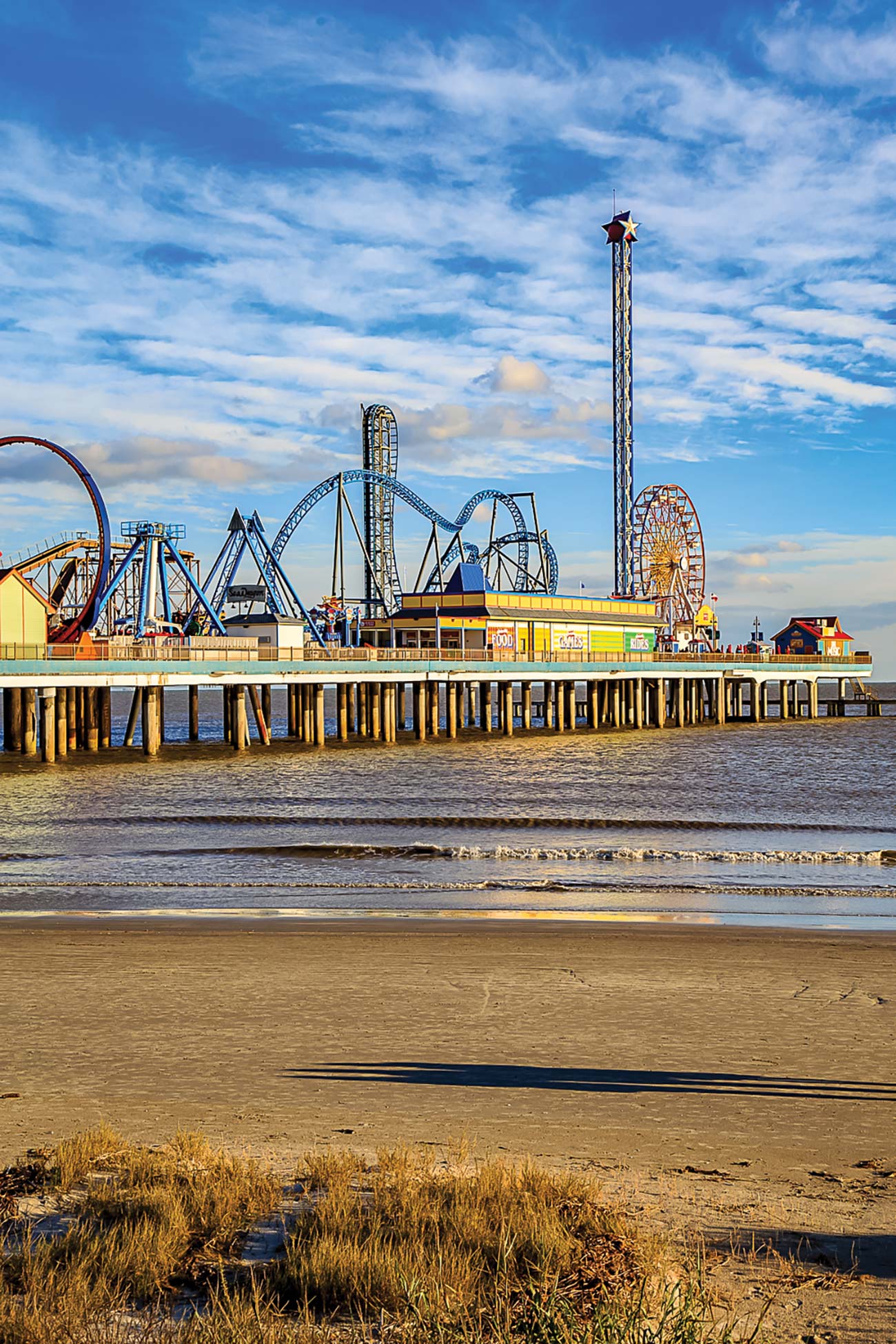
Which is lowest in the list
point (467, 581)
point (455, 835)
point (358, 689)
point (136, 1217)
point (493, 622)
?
point (455, 835)

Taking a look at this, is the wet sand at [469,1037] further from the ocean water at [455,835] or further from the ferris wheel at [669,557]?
the ferris wheel at [669,557]

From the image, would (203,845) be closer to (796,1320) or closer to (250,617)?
(796,1320)

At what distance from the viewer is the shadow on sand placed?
8734 mm

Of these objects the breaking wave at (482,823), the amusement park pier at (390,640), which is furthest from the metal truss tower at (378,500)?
the breaking wave at (482,823)

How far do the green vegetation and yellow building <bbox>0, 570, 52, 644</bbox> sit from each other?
4484 cm

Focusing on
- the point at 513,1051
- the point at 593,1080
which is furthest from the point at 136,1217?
the point at 513,1051

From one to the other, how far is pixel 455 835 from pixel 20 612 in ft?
93.1

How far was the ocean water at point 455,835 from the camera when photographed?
19.2m

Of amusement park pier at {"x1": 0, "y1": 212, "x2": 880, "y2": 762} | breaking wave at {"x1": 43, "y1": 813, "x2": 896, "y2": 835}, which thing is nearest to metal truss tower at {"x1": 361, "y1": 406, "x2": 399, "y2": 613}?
amusement park pier at {"x1": 0, "y1": 212, "x2": 880, "y2": 762}

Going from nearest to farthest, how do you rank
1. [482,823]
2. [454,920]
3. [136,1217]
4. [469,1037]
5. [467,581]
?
[136,1217]
[469,1037]
[454,920]
[482,823]
[467,581]

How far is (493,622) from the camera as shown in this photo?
231ft

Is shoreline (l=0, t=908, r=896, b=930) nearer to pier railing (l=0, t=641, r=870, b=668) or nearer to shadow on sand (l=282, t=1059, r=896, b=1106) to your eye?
shadow on sand (l=282, t=1059, r=896, b=1106)

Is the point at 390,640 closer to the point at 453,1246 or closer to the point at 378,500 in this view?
the point at 378,500

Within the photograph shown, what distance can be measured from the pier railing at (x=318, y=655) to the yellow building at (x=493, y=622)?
58cm
